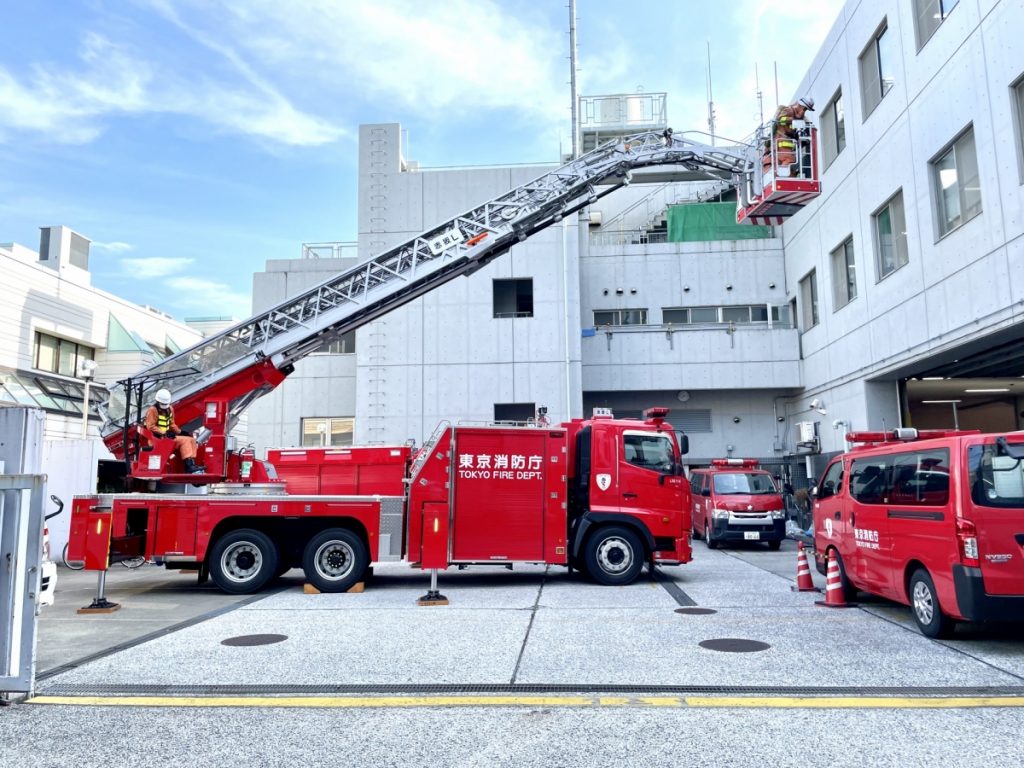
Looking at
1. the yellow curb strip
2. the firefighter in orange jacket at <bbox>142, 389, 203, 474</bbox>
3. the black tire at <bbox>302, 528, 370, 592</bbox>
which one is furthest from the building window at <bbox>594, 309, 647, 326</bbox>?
the yellow curb strip

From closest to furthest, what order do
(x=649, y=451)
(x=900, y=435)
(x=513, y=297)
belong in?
(x=900, y=435)
(x=649, y=451)
(x=513, y=297)

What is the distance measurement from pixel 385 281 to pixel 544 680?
27.9 feet

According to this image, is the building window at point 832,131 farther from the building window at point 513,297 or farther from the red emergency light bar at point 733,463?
the building window at point 513,297

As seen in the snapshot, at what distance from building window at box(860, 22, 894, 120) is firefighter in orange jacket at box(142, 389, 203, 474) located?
16500 millimetres

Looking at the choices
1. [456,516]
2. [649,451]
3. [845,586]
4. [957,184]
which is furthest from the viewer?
[957,184]

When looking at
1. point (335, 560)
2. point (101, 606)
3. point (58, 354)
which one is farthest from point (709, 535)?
point (58, 354)

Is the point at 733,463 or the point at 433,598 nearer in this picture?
the point at 433,598

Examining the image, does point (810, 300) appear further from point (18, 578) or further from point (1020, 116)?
point (18, 578)

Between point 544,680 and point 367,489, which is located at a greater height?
point 367,489

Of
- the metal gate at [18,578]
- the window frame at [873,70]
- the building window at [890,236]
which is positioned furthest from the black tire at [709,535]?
the metal gate at [18,578]

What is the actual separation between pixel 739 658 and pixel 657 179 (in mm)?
19610

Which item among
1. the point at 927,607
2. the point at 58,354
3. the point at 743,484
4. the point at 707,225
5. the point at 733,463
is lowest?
the point at 927,607

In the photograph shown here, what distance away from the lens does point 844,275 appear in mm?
21188

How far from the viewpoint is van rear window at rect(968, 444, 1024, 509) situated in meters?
6.88
